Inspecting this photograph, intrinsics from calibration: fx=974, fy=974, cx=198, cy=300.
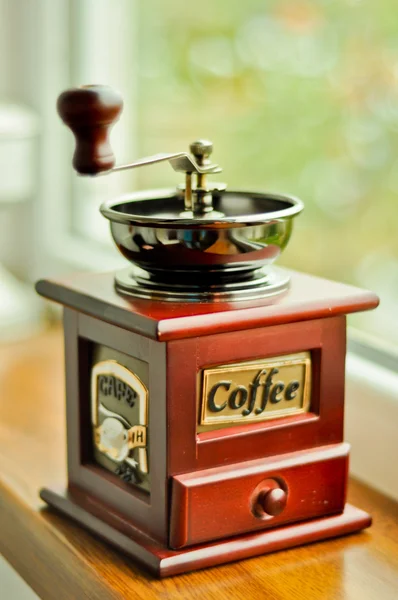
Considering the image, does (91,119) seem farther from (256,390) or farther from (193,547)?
(193,547)

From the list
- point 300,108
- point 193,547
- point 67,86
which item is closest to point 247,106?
point 300,108

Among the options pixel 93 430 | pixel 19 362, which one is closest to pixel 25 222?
pixel 19 362

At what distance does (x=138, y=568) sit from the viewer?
101 centimetres

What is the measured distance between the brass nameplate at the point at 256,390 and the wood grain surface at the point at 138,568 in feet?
0.51

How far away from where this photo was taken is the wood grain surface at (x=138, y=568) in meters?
0.97

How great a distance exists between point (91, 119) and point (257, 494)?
42 cm

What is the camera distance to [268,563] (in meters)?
1.03

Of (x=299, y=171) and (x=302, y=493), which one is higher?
(x=299, y=171)

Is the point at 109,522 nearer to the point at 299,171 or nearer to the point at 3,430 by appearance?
the point at 3,430

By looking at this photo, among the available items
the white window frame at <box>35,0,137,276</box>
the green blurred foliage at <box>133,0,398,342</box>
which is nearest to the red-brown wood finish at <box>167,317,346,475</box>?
the green blurred foliage at <box>133,0,398,342</box>

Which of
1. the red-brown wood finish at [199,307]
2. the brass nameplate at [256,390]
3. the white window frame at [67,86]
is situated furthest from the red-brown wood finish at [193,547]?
the white window frame at [67,86]

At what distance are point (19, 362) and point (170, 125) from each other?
0.62 meters

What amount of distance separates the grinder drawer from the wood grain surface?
0.13ft

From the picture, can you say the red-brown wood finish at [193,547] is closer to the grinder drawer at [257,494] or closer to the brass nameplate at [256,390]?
the grinder drawer at [257,494]
